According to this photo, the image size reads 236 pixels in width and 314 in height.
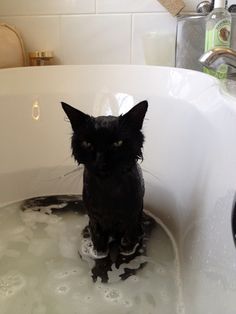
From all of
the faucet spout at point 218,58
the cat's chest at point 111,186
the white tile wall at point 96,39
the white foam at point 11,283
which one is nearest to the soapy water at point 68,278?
the white foam at point 11,283

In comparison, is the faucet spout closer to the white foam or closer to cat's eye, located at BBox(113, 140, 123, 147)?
cat's eye, located at BBox(113, 140, 123, 147)

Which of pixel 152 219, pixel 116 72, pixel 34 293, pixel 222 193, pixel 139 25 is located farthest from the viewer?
pixel 139 25

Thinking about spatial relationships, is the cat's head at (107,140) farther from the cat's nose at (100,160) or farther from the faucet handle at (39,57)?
the faucet handle at (39,57)

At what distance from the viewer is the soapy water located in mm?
697

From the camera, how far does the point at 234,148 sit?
607 millimetres

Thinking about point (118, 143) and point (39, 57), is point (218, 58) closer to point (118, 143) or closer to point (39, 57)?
point (118, 143)

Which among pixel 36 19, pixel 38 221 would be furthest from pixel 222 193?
pixel 36 19

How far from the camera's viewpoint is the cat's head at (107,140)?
26.7 inches

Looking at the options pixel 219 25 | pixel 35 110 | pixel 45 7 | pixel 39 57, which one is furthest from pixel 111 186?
pixel 45 7

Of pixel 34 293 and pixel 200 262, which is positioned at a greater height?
pixel 200 262

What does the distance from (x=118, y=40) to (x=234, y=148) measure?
3.02ft

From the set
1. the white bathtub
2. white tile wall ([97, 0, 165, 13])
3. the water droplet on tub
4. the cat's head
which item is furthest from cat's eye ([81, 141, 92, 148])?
white tile wall ([97, 0, 165, 13])

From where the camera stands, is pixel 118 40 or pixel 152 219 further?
pixel 118 40

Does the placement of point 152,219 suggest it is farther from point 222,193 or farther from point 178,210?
point 222,193
